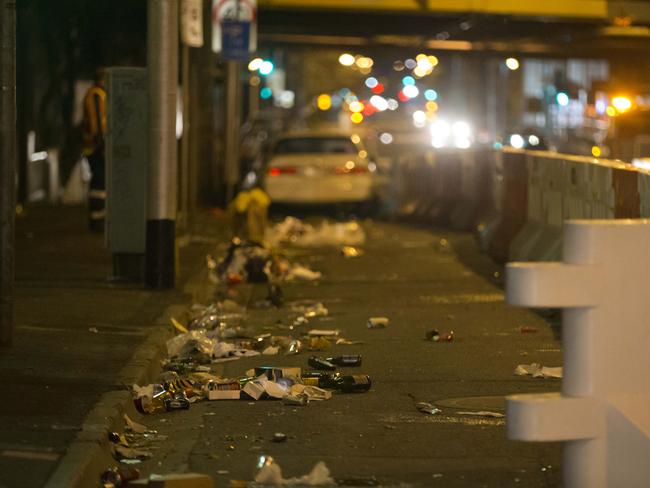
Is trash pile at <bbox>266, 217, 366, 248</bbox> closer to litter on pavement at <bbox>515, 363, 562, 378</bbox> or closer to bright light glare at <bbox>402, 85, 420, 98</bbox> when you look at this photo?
litter on pavement at <bbox>515, 363, 562, 378</bbox>

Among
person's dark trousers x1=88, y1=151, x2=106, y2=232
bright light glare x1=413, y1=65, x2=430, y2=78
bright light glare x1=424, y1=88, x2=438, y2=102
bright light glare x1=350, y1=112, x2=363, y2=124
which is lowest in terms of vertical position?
person's dark trousers x1=88, y1=151, x2=106, y2=232

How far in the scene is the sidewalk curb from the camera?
6301 mm

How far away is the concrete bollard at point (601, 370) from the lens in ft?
19.2

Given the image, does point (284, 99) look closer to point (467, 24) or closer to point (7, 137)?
point (467, 24)

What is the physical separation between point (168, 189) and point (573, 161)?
3.85 meters

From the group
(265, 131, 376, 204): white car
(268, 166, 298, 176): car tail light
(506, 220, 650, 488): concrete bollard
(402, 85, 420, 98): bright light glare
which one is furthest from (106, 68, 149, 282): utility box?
(402, 85, 420, 98): bright light glare

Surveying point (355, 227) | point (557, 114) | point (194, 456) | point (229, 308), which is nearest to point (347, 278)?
point (229, 308)

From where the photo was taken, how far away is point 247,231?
19.2 m

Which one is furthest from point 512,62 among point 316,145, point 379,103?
point 379,103

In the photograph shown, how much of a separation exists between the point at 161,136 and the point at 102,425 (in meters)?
6.06

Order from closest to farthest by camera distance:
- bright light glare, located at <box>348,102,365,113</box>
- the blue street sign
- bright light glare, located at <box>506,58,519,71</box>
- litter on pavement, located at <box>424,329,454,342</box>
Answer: litter on pavement, located at <box>424,329,454,342</box> < the blue street sign < bright light glare, located at <box>506,58,519,71</box> < bright light glare, located at <box>348,102,365,113</box>

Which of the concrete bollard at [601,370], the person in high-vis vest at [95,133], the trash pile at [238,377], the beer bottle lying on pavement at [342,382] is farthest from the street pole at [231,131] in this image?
the concrete bollard at [601,370]

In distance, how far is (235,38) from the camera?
866 inches

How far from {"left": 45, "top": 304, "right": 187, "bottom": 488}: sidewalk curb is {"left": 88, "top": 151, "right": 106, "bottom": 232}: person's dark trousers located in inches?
312
